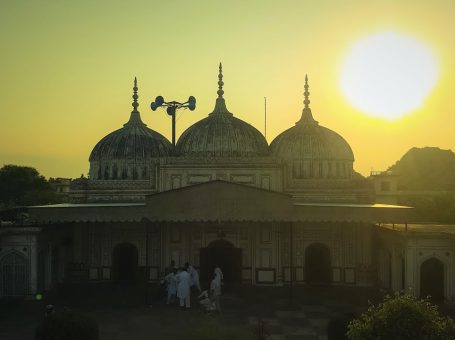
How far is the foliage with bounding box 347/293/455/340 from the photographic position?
38.0ft

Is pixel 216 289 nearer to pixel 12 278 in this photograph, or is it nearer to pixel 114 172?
pixel 12 278

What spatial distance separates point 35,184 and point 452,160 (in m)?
71.7

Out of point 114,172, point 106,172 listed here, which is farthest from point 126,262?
point 106,172

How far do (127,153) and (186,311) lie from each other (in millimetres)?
15056

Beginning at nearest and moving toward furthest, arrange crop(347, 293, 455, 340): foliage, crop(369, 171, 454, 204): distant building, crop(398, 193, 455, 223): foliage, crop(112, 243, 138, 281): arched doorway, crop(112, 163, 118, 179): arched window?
crop(347, 293, 455, 340): foliage, crop(112, 243, 138, 281): arched doorway, crop(112, 163, 118, 179): arched window, crop(398, 193, 455, 223): foliage, crop(369, 171, 454, 204): distant building

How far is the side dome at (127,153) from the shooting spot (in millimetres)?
33844

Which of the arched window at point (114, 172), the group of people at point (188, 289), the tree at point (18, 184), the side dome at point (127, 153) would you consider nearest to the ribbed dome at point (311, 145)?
the side dome at point (127, 153)

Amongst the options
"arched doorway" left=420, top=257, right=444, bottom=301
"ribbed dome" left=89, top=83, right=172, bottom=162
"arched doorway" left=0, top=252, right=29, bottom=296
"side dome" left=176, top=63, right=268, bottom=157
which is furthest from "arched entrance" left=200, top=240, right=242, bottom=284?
"arched doorway" left=420, top=257, right=444, bottom=301

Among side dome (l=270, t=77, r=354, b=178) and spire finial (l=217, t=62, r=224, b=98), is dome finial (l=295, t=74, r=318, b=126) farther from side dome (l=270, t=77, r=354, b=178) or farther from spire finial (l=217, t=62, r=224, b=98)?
spire finial (l=217, t=62, r=224, b=98)

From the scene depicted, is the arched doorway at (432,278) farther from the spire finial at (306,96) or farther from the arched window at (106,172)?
the arched window at (106,172)

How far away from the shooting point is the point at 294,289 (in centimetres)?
2661

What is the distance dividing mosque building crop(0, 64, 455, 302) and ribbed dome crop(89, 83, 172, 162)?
3.4 inches

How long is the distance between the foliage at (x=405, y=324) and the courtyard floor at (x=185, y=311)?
436 cm

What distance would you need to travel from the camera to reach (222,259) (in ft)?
94.2
